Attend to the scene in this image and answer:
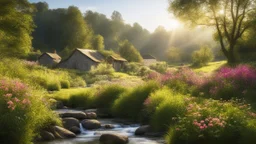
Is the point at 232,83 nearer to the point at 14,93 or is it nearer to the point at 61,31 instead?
the point at 14,93

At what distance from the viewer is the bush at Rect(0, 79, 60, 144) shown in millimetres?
11211

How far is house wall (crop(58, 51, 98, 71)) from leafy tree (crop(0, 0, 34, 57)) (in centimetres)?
2592

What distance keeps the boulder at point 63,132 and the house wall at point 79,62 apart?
48916 mm

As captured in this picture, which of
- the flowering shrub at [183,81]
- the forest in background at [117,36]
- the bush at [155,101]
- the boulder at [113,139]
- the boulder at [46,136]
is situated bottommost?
the boulder at [113,139]

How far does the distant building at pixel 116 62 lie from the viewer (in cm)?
6681

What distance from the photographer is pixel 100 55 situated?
68938 mm

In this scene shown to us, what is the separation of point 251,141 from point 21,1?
3350cm

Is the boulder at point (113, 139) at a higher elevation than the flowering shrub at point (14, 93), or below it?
below

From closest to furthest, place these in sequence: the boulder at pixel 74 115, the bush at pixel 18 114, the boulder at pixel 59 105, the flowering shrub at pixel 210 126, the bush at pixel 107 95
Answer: the flowering shrub at pixel 210 126, the bush at pixel 18 114, the boulder at pixel 74 115, the boulder at pixel 59 105, the bush at pixel 107 95

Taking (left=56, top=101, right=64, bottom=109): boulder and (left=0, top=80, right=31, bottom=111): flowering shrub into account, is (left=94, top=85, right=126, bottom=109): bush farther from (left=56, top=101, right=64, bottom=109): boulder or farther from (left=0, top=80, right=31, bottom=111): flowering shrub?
(left=0, top=80, right=31, bottom=111): flowering shrub

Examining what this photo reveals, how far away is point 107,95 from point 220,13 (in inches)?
1037

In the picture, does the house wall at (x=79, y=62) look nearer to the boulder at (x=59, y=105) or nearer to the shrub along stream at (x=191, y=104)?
the shrub along stream at (x=191, y=104)

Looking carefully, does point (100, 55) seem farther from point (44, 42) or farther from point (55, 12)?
point (55, 12)

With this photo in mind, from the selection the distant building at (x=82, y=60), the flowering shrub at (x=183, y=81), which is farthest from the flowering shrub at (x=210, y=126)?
the distant building at (x=82, y=60)
